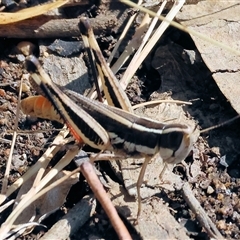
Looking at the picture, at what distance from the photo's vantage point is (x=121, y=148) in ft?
8.25

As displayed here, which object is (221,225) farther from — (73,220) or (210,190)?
(73,220)

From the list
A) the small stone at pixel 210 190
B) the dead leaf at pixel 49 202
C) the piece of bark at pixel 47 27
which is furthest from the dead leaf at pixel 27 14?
the small stone at pixel 210 190

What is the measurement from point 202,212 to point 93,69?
3.00 ft

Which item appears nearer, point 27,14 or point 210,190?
point 210,190

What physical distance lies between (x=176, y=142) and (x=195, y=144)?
42cm

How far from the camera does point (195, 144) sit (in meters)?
2.71

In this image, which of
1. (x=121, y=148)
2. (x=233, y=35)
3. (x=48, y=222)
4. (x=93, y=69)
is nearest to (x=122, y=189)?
(x=121, y=148)

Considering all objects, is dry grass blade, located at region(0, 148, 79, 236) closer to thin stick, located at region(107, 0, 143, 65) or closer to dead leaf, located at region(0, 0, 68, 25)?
thin stick, located at region(107, 0, 143, 65)

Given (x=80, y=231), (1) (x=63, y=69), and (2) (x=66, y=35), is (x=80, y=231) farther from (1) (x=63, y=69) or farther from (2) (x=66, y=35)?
(2) (x=66, y=35)

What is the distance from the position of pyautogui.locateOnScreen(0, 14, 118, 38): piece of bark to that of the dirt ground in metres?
0.05

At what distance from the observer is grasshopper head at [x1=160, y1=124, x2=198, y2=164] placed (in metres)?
2.25

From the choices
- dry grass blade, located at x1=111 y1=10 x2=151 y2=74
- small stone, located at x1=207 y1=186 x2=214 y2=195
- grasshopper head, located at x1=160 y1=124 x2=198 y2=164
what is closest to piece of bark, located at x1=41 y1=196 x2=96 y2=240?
grasshopper head, located at x1=160 y1=124 x2=198 y2=164

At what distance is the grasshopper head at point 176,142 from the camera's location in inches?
88.7

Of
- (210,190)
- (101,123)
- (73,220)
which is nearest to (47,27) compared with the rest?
(101,123)
